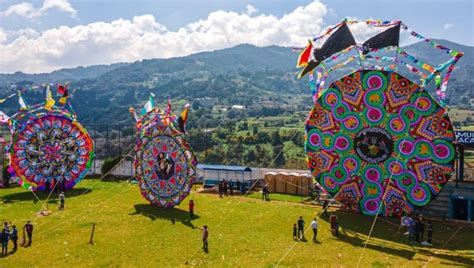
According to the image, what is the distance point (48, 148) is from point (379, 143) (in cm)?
2859

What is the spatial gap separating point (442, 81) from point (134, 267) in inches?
806

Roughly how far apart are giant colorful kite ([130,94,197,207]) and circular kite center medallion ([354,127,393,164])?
37.8 ft

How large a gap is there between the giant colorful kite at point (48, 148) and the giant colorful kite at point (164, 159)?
10.8 m

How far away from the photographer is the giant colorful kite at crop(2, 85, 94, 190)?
40250mm

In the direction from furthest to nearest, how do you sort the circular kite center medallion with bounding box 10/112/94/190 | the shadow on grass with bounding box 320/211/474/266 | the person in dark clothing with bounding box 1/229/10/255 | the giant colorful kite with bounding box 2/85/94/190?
1. the circular kite center medallion with bounding box 10/112/94/190
2. the giant colorful kite with bounding box 2/85/94/190
3. the person in dark clothing with bounding box 1/229/10/255
4. the shadow on grass with bounding box 320/211/474/266

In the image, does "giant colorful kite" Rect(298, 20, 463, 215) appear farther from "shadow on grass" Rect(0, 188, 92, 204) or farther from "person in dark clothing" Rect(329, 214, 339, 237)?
"shadow on grass" Rect(0, 188, 92, 204)

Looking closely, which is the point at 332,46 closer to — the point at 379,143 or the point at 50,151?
the point at 379,143

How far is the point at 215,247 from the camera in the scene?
24766 mm

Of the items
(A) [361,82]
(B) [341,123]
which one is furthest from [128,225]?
(A) [361,82]

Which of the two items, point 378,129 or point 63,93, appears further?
point 63,93

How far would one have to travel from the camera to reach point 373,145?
3009 cm

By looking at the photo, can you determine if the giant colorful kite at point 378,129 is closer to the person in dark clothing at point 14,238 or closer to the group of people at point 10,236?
the group of people at point 10,236

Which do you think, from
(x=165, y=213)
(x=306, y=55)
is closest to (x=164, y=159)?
(x=165, y=213)

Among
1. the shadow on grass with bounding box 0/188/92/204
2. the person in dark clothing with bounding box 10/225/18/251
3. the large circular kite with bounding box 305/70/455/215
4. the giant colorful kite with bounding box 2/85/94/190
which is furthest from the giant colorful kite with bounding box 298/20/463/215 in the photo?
the giant colorful kite with bounding box 2/85/94/190
